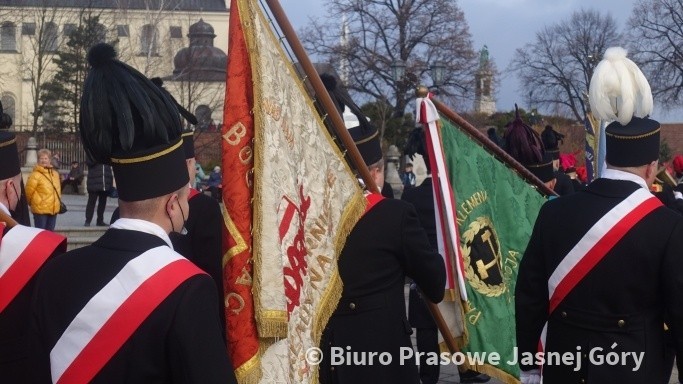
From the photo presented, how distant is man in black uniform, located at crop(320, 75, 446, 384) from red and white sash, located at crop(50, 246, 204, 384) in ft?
6.63

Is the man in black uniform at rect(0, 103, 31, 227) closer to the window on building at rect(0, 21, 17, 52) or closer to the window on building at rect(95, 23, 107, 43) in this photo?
the window on building at rect(95, 23, 107, 43)

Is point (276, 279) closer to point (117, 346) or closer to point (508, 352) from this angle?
point (117, 346)

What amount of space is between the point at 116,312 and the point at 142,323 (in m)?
0.09

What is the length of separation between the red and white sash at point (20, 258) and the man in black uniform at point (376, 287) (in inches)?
56.4

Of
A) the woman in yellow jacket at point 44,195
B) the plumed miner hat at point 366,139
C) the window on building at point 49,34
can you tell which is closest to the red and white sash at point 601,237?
the plumed miner hat at point 366,139

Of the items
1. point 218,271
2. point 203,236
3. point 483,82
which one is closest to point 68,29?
point 483,82

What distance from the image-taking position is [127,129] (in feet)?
9.80

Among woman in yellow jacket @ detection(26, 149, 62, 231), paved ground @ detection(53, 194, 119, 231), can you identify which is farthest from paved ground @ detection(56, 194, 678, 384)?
woman in yellow jacket @ detection(26, 149, 62, 231)

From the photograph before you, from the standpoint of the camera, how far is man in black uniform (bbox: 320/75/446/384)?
4.96 metres

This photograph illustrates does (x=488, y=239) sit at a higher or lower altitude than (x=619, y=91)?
lower

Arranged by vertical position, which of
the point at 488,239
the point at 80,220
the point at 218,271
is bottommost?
the point at 80,220

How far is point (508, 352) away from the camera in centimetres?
688

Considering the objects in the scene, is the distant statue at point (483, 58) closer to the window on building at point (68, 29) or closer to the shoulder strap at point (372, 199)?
the window on building at point (68, 29)

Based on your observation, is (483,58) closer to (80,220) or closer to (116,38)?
(116,38)
